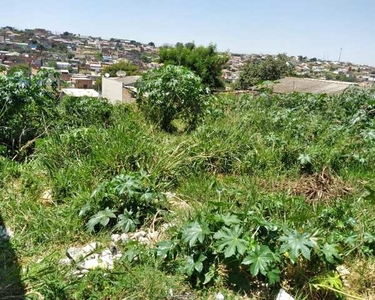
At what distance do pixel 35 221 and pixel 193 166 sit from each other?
5.46 feet

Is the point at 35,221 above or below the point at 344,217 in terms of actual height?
below

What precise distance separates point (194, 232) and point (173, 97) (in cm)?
348

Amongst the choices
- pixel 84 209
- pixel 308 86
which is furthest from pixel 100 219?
pixel 308 86

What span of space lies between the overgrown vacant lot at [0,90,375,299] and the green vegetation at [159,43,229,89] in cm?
1970

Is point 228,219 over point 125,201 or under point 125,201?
over

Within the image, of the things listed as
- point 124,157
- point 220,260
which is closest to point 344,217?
point 220,260

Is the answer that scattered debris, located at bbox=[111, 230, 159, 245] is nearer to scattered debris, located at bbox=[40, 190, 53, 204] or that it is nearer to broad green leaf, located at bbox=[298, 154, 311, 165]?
scattered debris, located at bbox=[40, 190, 53, 204]

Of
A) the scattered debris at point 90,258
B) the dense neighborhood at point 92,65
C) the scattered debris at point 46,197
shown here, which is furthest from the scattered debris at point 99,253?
the dense neighborhood at point 92,65

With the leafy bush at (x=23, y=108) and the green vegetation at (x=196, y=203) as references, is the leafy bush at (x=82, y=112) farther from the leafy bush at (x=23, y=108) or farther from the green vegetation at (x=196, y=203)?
the leafy bush at (x=23, y=108)

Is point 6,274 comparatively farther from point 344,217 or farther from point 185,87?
point 185,87

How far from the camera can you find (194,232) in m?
2.16

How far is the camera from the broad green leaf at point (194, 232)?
211 centimetres

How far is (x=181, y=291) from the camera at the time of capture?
6.92ft

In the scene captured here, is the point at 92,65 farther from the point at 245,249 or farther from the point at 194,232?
the point at 245,249
